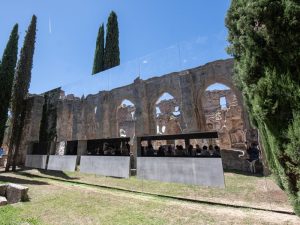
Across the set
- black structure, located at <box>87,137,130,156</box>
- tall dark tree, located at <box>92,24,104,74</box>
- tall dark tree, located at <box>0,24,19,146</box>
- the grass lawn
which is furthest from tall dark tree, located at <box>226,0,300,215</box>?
tall dark tree, located at <box>92,24,104,74</box>

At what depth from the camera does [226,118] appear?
22531 mm

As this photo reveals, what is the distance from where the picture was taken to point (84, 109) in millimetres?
17703

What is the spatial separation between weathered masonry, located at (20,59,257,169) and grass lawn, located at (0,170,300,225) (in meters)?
6.14

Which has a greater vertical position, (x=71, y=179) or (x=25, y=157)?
(x=25, y=157)

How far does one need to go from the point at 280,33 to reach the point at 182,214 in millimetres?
4385

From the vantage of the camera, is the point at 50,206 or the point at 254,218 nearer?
the point at 254,218

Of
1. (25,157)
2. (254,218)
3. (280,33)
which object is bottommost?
(254,218)

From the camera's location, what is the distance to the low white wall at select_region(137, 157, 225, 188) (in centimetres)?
780

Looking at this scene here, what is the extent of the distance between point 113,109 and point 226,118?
11.3 m

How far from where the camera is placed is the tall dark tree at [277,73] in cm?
363

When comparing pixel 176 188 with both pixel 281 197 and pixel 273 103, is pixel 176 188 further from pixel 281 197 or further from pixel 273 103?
pixel 273 103

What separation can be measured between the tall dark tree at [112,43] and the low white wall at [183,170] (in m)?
16.4

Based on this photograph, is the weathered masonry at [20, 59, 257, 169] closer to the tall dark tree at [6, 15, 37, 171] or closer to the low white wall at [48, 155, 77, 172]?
the tall dark tree at [6, 15, 37, 171]

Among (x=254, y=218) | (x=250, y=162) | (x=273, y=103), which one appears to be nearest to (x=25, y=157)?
(x=250, y=162)
